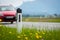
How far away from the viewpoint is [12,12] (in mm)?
13070

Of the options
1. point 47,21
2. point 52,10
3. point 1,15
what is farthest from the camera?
point 1,15

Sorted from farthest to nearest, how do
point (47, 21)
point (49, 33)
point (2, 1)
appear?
point (47, 21), point (2, 1), point (49, 33)

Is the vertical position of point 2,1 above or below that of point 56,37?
above

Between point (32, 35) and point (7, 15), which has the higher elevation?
point (32, 35)

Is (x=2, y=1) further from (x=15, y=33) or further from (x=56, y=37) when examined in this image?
(x=56, y=37)

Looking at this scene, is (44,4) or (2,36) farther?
(44,4)

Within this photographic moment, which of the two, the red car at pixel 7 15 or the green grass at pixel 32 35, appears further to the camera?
the red car at pixel 7 15

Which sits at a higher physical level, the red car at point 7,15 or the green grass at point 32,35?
the green grass at point 32,35

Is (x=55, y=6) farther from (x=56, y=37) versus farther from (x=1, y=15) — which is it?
(x=56, y=37)

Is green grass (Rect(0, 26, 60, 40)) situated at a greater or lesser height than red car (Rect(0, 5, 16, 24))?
greater

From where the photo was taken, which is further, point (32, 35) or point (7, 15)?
point (7, 15)

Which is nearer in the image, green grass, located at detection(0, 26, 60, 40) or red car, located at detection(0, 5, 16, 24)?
green grass, located at detection(0, 26, 60, 40)

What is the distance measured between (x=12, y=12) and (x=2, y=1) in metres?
3.13

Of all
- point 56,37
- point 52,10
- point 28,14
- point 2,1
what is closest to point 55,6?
point 52,10
